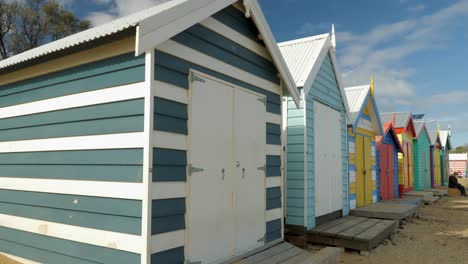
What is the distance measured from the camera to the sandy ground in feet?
24.1

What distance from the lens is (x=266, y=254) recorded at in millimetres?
5578

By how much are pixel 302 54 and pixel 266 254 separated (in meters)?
5.36

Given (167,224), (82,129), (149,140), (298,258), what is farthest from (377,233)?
(82,129)

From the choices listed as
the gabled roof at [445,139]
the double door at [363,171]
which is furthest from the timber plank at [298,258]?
the gabled roof at [445,139]

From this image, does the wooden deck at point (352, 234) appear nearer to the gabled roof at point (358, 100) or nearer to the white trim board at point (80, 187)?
the gabled roof at point (358, 100)

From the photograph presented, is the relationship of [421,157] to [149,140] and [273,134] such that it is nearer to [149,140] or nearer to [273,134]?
[273,134]

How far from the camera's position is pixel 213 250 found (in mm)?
4754

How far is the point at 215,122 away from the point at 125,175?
1502 mm

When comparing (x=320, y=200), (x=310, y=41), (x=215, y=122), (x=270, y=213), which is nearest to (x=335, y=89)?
(x=310, y=41)

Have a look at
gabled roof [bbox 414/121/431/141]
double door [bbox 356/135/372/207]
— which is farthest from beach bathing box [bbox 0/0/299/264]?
gabled roof [bbox 414/121/431/141]

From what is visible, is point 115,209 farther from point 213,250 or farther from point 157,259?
point 213,250

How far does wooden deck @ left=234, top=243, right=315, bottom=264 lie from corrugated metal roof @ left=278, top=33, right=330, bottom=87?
3.68 metres

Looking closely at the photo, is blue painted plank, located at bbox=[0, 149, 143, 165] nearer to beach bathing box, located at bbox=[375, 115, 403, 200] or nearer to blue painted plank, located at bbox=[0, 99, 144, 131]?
blue painted plank, located at bbox=[0, 99, 144, 131]

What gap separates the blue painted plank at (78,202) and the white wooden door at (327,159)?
5651 millimetres
